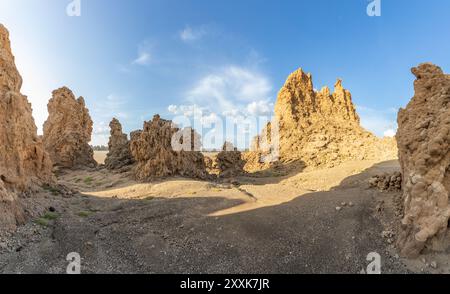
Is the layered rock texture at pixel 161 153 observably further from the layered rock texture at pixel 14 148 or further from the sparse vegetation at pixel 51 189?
the layered rock texture at pixel 14 148

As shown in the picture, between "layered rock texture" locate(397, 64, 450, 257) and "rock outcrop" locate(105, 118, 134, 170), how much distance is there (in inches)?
1256

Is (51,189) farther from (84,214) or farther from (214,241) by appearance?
(214,241)

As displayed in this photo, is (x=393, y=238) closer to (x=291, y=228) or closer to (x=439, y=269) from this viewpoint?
(x=439, y=269)

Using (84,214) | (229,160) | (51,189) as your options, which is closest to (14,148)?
(84,214)

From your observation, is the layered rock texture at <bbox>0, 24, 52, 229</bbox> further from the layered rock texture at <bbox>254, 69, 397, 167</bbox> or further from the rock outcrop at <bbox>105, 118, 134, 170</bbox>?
the layered rock texture at <bbox>254, 69, 397, 167</bbox>

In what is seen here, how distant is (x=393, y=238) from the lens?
39.4ft

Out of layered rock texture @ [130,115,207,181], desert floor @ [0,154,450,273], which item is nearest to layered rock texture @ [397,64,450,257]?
desert floor @ [0,154,450,273]

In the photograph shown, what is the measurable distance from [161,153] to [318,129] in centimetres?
2817

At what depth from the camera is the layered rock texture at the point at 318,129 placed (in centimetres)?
4334

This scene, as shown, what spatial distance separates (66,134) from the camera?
42.6 metres

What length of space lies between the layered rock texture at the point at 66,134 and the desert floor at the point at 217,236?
75.6 ft

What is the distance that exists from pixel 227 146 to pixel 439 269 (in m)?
32.5

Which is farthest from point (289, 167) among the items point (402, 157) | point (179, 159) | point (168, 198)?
point (402, 157)

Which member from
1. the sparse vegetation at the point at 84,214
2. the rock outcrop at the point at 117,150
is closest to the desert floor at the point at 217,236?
the sparse vegetation at the point at 84,214
